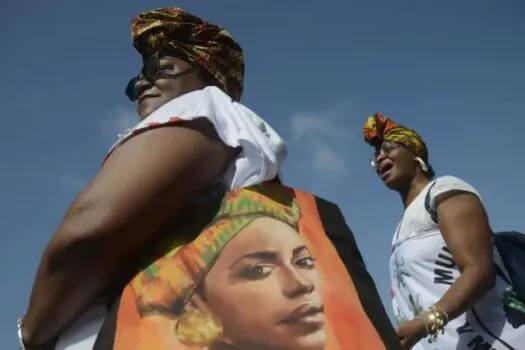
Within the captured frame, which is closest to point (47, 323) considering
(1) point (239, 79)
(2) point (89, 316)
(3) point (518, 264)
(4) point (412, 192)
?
(2) point (89, 316)

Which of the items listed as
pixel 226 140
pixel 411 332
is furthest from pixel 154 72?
pixel 411 332

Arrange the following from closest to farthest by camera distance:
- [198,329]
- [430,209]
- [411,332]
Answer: [198,329] < [411,332] < [430,209]

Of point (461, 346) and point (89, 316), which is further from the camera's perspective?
point (461, 346)

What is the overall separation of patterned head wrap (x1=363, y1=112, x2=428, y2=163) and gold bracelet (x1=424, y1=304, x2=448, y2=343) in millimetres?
1097

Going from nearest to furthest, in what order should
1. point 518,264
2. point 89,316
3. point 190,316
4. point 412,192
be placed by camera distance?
point 190,316 → point 89,316 → point 518,264 → point 412,192

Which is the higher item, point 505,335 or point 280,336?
point 505,335

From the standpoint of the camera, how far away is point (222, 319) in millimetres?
1135

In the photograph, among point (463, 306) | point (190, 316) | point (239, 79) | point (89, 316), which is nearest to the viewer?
point (190, 316)

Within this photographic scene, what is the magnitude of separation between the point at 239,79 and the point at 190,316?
32.1 inches

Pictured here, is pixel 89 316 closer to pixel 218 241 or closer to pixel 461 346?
pixel 218 241

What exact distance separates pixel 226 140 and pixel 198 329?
411 mm

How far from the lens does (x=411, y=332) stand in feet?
7.41

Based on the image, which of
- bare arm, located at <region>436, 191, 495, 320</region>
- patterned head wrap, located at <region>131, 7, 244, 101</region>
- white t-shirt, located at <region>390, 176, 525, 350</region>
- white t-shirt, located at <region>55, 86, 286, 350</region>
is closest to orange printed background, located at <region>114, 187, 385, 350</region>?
white t-shirt, located at <region>55, 86, 286, 350</region>

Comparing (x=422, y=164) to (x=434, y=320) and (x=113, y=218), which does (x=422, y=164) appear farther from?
(x=113, y=218)
